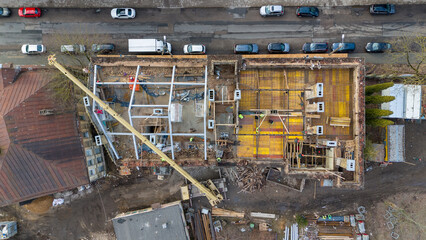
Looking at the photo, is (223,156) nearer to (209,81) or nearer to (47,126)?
(209,81)

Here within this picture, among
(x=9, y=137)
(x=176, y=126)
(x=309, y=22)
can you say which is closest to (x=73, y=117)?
(x=9, y=137)

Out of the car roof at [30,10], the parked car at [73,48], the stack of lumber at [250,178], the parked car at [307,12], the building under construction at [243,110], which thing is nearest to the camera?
the building under construction at [243,110]

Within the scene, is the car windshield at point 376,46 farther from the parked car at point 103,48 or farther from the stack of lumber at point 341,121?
the parked car at point 103,48

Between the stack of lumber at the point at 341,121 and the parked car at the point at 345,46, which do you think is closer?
the stack of lumber at the point at 341,121

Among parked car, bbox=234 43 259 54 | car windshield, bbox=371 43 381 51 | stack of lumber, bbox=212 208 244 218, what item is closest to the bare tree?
car windshield, bbox=371 43 381 51

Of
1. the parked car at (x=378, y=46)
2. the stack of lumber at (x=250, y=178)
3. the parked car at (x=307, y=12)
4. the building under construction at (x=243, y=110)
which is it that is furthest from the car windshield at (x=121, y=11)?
the parked car at (x=378, y=46)

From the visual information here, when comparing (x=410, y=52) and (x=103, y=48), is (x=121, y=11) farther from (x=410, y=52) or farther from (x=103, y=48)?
(x=410, y=52)

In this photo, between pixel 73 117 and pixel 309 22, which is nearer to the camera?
pixel 73 117
